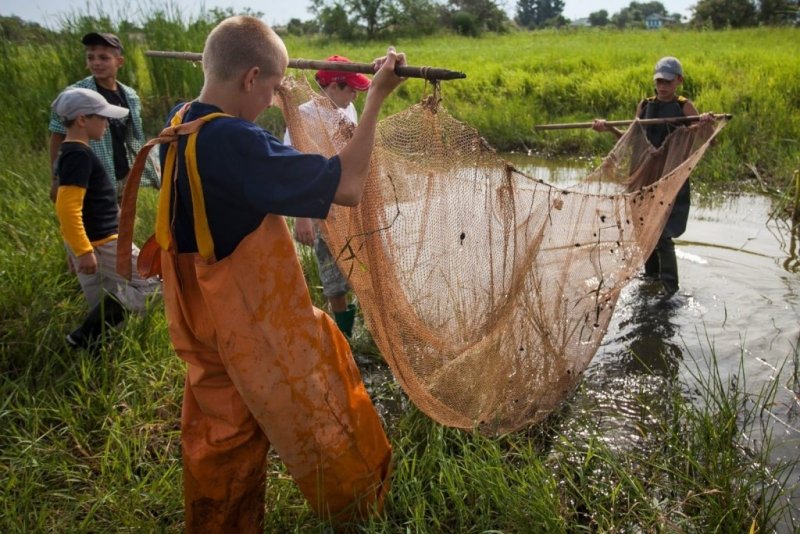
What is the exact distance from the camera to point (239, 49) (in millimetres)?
1545

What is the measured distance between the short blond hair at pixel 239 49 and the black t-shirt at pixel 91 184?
1.59 metres

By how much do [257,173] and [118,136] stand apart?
102 inches

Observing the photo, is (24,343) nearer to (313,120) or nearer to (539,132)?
(313,120)

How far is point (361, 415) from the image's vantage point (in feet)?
6.09

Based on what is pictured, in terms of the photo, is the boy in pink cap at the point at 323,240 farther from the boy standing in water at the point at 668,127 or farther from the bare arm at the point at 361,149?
the boy standing in water at the point at 668,127

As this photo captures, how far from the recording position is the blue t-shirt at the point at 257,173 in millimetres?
1496

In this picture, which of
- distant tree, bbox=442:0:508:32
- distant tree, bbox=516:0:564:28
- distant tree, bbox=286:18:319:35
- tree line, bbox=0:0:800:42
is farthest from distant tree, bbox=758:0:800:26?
distant tree, bbox=516:0:564:28

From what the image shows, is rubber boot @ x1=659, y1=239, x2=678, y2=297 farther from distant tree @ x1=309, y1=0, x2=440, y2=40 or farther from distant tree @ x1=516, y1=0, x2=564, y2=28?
distant tree @ x1=516, y1=0, x2=564, y2=28

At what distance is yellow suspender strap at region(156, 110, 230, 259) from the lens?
59.9 inches

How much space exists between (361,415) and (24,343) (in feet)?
6.63

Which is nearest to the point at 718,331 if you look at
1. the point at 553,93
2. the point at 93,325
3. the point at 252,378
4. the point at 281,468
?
the point at 281,468

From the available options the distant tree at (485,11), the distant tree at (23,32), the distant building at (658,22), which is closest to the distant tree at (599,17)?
the distant building at (658,22)

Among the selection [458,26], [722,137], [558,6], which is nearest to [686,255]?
[722,137]

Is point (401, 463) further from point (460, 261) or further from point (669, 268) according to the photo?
point (669, 268)
